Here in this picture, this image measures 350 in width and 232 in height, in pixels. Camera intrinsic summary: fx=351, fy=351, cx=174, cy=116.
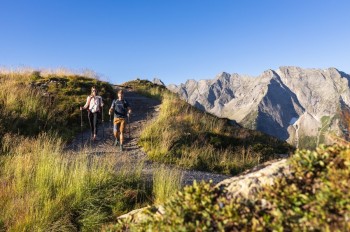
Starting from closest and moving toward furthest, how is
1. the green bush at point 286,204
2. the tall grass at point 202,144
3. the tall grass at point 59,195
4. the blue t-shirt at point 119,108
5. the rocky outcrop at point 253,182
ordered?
the green bush at point 286,204 < the rocky outcrop at point 253,182 < the tall grass at point 59,195 < the tall grass at point 202,144 < the blue t-shirt at point 119,108

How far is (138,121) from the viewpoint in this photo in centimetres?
2089

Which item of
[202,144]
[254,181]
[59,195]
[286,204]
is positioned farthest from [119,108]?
[286,204]

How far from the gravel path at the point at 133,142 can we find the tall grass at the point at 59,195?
1948 millimetres

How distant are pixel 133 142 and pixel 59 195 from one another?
1002 centimetres

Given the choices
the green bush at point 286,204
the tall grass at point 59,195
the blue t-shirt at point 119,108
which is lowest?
the tall grass at point 59,195

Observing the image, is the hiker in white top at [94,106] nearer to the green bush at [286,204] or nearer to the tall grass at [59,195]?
the tall grass at [59,195]

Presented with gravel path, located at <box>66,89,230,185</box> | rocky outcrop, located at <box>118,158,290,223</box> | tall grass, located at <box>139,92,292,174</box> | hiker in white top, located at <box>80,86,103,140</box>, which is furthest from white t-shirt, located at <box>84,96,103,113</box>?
rocky outcrop, located at <box>118,158,290,223</box>

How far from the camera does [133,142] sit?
16.7m

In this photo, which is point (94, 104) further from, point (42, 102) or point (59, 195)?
point (59, 195)

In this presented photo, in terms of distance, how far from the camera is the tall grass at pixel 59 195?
19.0 ft

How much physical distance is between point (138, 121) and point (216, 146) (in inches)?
232

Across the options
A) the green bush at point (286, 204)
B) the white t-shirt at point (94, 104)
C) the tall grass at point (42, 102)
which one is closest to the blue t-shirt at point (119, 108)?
the white t-shirt at point (94, 104)

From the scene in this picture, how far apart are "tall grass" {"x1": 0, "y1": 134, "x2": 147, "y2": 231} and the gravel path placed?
6.39 ft

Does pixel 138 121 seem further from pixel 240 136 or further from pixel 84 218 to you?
pixel 84 218
